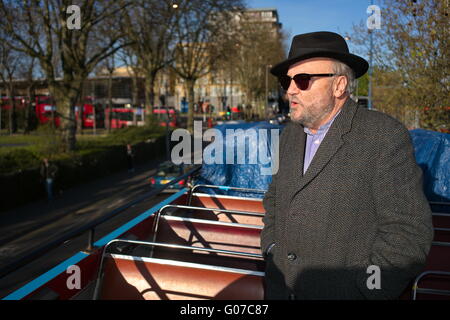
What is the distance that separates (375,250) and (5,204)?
14.3 metres

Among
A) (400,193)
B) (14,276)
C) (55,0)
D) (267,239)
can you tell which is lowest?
(14,276)

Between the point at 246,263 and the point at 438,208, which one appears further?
the point at 438,208

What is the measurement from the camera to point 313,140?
2301 millimetres

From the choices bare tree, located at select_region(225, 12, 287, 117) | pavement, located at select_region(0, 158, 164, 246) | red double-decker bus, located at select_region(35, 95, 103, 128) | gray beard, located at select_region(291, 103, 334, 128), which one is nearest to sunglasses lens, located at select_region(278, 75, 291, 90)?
gray beard, located at select_region(291, 103, 334, 128)

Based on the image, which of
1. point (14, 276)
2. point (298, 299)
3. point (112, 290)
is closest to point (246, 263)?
point (112, 290)

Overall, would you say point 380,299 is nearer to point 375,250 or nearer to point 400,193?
point 375,250

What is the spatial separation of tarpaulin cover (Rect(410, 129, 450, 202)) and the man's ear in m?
3.30

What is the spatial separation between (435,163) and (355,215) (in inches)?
146

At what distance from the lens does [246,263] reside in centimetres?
362

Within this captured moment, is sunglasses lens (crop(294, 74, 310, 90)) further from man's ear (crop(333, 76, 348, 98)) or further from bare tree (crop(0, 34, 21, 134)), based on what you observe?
bare tree (crop(0, 34, 21, 134))

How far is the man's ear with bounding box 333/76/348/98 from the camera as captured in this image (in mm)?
2168

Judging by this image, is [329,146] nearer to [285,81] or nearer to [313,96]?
[313,96]

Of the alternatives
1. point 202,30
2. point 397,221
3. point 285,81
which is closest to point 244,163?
point 285,81

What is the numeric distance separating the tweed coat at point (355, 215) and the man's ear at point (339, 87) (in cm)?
7
